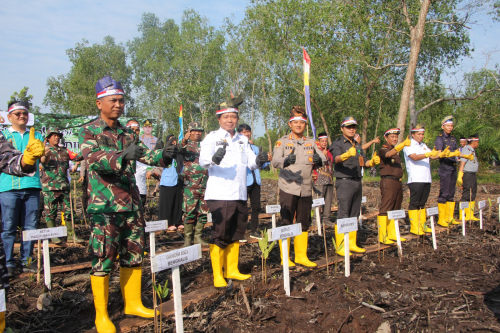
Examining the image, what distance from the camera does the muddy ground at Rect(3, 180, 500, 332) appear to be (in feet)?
11.3

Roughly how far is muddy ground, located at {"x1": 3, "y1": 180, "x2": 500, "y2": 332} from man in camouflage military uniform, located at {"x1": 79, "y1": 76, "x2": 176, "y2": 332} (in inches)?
12.6

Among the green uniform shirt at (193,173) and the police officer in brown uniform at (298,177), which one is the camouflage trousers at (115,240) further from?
the green uniform shirt at (193,173)

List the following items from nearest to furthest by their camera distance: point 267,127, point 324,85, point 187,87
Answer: point 324,85
point 267,127
point 187,87

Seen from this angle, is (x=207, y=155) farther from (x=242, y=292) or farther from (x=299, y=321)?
(x=299, y=321)

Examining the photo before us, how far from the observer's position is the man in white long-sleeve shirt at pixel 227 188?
439 cm

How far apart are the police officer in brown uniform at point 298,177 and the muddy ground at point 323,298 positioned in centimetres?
60

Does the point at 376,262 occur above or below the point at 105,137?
below

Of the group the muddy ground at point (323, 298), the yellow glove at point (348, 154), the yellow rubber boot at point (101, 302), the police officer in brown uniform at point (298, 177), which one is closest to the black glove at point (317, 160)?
the police officer in brown uniform at point (298, 177)

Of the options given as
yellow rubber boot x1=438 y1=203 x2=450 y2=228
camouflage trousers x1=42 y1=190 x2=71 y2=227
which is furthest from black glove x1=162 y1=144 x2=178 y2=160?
yellow rubber boot x1=438 y1=203 x2=450 y2=228

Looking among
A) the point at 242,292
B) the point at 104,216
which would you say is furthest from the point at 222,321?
the point at 104,216

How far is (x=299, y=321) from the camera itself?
11.4ft

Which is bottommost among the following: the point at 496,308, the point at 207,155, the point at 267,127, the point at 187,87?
the point at 496,308

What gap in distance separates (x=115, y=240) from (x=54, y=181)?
420 cm

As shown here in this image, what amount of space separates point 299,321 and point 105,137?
2.38 m
